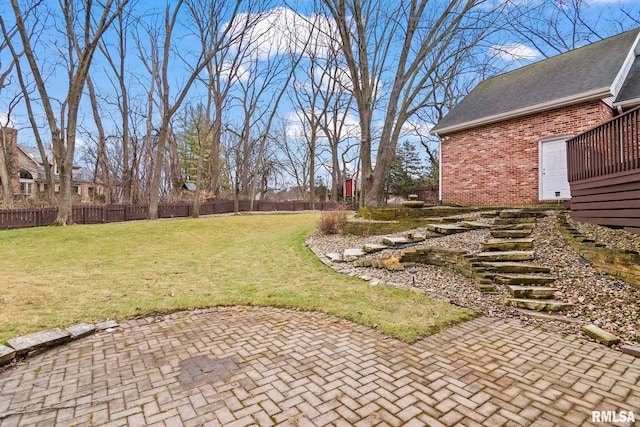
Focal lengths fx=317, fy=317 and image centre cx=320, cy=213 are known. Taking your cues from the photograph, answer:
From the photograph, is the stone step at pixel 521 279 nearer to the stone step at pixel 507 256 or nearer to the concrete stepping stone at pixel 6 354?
the stone step at pixel 507 256

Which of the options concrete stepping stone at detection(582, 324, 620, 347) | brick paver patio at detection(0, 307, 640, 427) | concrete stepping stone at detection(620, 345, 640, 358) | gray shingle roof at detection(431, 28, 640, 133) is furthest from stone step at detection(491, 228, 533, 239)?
gray shingle roof at detection(431, 28, 640, 133)

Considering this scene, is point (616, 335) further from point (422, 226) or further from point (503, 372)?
point (422, 226)

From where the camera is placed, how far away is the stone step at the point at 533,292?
12.7 feet

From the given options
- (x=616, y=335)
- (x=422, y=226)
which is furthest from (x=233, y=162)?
(x=616, y=335)

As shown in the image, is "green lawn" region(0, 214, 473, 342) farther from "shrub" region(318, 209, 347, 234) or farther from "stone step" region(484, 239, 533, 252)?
"stone step" region(484, 239, 533, 252)

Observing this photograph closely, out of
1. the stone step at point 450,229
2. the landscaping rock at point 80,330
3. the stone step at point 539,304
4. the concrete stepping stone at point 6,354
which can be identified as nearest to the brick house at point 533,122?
the stone step at point 450,229

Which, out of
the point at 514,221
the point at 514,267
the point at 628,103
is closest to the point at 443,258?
the point at 514,267

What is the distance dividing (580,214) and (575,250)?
4.71 feet

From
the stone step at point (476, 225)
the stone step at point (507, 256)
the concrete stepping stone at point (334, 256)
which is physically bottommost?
the concrete stepping stone at point (334, 256)

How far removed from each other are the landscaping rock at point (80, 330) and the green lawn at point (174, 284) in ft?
0.80

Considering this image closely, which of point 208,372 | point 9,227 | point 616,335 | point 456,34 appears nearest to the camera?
point 208,372

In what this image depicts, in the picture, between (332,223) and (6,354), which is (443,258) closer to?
(332,223)

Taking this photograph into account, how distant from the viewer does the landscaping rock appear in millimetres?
3104

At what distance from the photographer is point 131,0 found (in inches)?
477
